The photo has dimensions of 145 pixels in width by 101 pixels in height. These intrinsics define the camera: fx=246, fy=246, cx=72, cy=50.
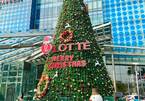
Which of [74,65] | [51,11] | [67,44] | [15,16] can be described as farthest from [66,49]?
[15,16]

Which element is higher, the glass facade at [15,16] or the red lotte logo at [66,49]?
the glass facade at [15,16]

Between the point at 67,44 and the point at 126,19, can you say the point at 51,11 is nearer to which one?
the point at 126,19

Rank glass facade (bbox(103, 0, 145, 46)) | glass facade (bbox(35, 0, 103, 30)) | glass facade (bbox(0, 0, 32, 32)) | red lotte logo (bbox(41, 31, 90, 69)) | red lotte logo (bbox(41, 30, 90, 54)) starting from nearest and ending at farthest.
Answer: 1. red lotte logo (bbox(41, 31, 90, 69))
2. red lotte logo (bbox(41, 30, 90, 54))
3. glass facade (bbox(103, 0, 145, 46))
4. glass facade (bbox(35, 0, 103, 30))
5. glass facade (bbox(0, 0, 32, 32))

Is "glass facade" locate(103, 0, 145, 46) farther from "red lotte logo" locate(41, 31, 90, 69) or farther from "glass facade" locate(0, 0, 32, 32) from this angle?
"red lotte logo" locate(41, 31, 90, 69)

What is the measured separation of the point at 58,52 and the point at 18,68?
51.4 feet

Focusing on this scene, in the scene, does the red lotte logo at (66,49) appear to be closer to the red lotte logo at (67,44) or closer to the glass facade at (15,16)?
the red lotte logo at (67,44)

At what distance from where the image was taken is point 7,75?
29.3 meters

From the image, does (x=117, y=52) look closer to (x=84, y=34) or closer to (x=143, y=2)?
(x=84, y=34)

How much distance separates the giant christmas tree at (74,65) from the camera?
13.6m

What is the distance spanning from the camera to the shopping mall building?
29500 millimetres

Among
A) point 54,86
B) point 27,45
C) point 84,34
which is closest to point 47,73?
point 54,86

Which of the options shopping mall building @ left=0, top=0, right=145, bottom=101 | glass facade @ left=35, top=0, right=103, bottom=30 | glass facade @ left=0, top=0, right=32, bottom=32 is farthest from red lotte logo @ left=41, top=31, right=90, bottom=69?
glass facade @ left=0, top=0, right=32, bottom=32

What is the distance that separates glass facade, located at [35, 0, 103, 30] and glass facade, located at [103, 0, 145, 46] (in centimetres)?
220

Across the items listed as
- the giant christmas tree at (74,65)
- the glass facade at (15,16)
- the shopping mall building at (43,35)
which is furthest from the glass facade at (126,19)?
the giant christmas tree at (74,65)
